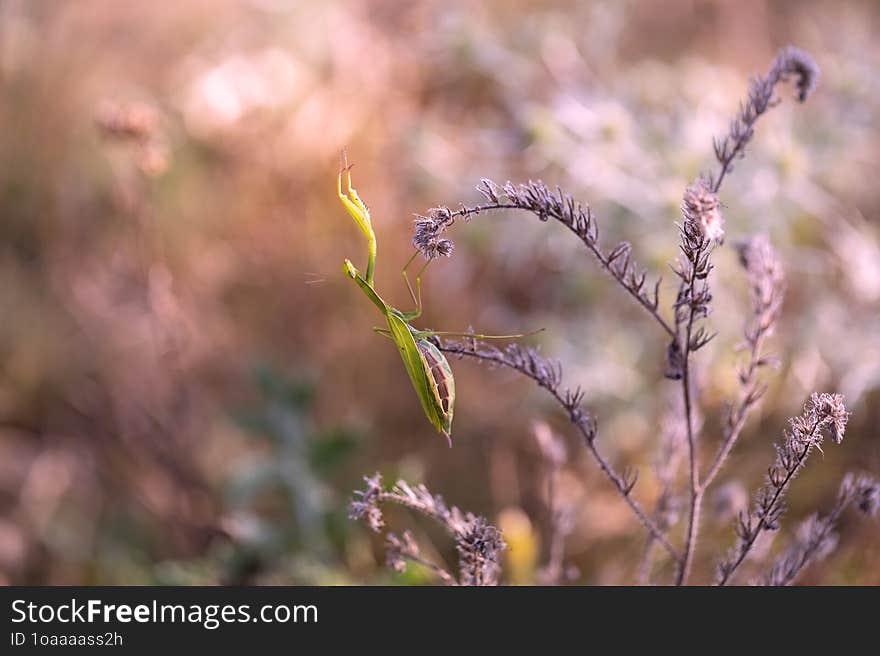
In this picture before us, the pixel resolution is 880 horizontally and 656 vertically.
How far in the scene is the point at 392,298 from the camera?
11.0 feet

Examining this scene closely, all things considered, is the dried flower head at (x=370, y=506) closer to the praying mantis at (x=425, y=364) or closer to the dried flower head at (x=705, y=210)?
the praying mantis at (x=425, y=364)

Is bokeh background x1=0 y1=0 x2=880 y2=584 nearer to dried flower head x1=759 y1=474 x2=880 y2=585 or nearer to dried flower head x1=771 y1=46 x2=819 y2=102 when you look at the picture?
dried flower head x1=759 y1=474 x2=880 y2=585

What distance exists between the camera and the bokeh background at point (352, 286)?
8.20ft

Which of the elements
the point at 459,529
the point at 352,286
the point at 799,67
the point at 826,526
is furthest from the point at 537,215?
the point at 352,286

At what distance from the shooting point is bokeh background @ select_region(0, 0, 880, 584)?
2.50m

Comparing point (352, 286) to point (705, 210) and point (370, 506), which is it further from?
point (705, 210)

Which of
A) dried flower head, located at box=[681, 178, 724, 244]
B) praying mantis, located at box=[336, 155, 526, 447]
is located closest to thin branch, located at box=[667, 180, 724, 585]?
dried flower head, located at box=[681, 178, 724, 244]

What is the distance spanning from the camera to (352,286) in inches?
132

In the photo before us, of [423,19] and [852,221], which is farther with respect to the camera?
[423,19]

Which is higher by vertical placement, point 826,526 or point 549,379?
point 549,379

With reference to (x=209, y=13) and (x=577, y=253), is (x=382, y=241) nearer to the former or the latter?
(x=577, y=253)

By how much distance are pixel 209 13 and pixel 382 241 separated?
199cm

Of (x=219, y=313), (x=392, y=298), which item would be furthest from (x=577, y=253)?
(x=219, y=313)

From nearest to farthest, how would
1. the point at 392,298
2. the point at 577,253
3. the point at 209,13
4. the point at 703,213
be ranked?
the point at 703,213 → the point at 577,253 → the point at 392,298 → the point at 209,13
